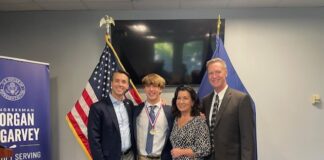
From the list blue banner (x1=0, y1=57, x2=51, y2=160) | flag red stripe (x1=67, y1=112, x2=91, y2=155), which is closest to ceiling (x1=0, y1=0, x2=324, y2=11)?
blue banner (x1=0, y1=57, x2=51, y2=160)

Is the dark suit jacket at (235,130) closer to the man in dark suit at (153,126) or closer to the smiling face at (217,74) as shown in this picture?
the smiling face at (217,74)

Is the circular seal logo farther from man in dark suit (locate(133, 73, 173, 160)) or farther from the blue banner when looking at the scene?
man in dark suit (locate(133, 73, 173, 160))

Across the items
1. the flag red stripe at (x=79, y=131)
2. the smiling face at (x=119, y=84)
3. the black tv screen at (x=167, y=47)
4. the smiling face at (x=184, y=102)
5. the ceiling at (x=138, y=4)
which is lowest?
the flag red stripe at (x=79, y=131)

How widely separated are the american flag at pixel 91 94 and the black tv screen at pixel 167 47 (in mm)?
348

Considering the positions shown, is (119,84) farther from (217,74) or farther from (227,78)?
(227,78)

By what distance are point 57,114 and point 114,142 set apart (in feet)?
6.01

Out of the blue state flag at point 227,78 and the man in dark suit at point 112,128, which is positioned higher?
the blue state flag at point 227,78

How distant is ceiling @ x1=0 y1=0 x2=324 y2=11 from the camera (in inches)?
159

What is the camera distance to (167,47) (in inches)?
168

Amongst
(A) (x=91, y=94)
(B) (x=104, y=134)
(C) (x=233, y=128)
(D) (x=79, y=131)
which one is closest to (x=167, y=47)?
(A) (x=91, y=94)

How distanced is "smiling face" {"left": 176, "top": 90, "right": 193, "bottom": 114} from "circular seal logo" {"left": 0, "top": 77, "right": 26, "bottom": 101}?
185 cm

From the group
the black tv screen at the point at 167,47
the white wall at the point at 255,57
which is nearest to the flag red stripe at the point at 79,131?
the white wall at the point at 255,57

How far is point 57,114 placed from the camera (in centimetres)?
434

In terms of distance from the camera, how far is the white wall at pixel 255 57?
427 cm
